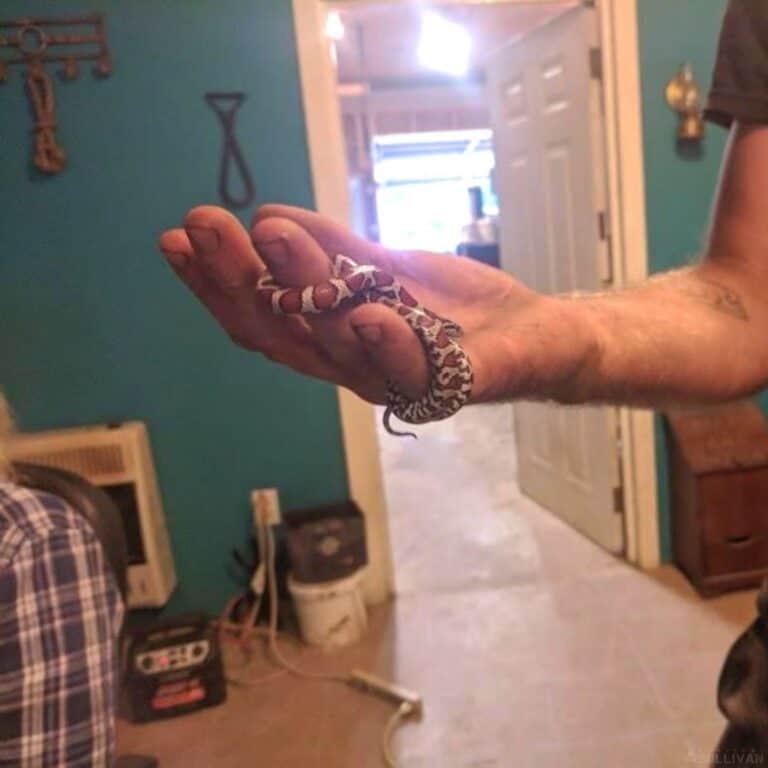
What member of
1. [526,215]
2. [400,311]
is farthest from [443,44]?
[400,311]

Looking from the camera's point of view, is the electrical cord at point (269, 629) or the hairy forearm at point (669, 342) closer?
the hairy forearm at point (669, 342)

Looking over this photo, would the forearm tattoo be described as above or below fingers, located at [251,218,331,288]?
below

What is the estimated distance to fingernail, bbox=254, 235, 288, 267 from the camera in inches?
19.7

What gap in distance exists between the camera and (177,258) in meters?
0.58

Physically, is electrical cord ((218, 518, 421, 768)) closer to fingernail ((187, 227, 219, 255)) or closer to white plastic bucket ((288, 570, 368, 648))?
white plastic bucket ((288, 570, 368, 648))

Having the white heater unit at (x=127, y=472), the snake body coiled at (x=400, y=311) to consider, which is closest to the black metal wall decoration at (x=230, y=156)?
the white heater unit at (x=127, y=472)

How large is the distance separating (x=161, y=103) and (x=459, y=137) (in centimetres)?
616

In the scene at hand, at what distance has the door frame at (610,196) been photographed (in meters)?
2.48

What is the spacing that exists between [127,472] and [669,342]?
209 centimetres

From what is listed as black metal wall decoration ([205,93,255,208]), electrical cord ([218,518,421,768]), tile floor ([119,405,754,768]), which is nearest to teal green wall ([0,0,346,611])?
black metal wall decoration ([205,93,255,208])

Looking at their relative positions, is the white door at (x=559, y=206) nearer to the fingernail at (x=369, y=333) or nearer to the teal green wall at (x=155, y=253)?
the teal green wall at (x=155, y=253)

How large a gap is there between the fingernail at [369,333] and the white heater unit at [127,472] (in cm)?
212

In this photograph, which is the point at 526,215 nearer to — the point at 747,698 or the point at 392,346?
the point at 747,698

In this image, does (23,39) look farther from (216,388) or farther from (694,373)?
(694,373)
